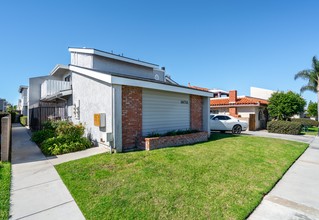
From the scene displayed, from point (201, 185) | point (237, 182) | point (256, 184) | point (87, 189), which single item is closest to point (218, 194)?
point (201, 185)

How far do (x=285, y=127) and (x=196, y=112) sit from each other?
10.4m

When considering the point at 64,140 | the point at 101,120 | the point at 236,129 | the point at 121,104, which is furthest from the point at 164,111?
the point at 236,129

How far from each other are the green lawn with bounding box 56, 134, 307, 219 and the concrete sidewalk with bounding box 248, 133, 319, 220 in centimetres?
17

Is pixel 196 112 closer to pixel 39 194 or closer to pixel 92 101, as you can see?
pixel 92 101

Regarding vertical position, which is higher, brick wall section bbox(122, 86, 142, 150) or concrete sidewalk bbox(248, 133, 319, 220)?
brick wall section bbox(122, 86, 142, 150)

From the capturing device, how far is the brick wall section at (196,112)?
10897mm

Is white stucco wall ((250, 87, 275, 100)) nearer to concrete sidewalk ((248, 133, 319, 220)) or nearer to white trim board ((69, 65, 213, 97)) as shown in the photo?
white trim board ((69, 65, 213, 97))

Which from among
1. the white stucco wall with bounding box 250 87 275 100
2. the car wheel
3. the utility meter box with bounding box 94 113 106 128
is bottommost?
the car wheel

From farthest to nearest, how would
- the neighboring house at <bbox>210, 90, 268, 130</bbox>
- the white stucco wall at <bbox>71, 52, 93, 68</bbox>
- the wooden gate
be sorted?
1. the neighboring house at <bbox>210, 90, 268, 130</bbox>
2. the wooden gate
3. the white stucco wall at <bbox>71, 52, 93, 68</bbox>

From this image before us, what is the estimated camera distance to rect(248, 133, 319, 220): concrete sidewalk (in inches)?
127

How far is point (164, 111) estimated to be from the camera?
9133 millimetres

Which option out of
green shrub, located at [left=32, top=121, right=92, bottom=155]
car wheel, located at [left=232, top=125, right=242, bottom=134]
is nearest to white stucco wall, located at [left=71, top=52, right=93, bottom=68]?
green shrub, located at [left=32, top=121, right=92, bottom=155]

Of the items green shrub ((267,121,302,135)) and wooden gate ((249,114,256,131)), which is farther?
wooden gate ((249,114,256,131))

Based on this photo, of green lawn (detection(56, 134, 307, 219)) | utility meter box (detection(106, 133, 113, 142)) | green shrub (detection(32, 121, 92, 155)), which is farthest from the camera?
green shrub (detection(32, 121, 92, 155))
